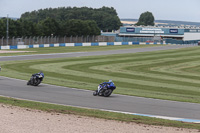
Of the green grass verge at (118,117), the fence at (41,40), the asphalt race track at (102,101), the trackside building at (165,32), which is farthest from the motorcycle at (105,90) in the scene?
the trackside building at (165,32)

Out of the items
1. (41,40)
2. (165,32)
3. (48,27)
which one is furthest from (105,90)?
(165,32)

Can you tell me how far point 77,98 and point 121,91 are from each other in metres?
4.42

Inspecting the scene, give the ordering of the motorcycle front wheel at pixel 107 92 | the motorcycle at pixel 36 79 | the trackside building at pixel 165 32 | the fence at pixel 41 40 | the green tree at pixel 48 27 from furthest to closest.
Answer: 1. the trackside building at pixel 165 32
2. the green tree at pixel 48 27
3. the fence at pixel 41 40
4. the motorcycle at pixel 36 79
5. the motorcycle front wheel at pixel 107 92

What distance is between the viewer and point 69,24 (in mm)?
123562

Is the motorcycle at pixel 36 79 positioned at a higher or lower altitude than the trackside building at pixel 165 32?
lower

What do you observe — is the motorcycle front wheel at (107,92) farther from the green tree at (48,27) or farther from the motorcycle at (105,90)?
the green tree at (48,27)

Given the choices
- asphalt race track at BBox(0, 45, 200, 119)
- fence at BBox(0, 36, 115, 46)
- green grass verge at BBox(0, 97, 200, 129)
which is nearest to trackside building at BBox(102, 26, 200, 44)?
fence at BBox(0, 36, 115, 46)

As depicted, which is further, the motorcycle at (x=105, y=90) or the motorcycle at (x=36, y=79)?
the motorcycle at (x=36, y=79)

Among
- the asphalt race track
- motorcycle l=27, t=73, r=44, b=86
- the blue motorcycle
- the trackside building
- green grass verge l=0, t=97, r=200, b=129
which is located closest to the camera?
green grass verge l=0, t=97, r=200, b=129

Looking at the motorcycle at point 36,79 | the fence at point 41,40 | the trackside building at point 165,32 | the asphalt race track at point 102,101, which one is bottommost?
the asphalt race track at point 102,101

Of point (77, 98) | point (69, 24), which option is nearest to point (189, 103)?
point (77, 98)

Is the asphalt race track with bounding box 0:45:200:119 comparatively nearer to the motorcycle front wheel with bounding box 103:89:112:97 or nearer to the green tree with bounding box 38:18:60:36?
the motorcycle front wheel with bounding box 103:89:112:97

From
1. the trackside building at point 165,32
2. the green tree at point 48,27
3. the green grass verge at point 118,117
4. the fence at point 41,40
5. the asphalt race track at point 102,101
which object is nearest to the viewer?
the green grass verge at point 118,117

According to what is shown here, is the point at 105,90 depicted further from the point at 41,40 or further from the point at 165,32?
the point at 165,32
